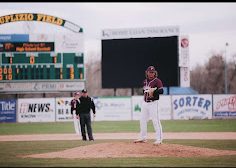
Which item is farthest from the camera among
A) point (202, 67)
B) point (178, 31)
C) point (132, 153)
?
point (202, 67)

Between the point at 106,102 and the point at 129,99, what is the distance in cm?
160

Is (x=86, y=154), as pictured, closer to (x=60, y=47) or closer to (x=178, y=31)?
(x=60, y=47)

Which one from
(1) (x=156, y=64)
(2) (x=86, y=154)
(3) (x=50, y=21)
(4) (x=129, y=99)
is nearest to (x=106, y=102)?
(4) (x=129, y=99)

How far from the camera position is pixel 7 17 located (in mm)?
34844

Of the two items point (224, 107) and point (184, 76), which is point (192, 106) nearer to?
point (224, 107)

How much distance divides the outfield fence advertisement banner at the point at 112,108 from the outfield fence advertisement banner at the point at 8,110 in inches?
225

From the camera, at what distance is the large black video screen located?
3588cm

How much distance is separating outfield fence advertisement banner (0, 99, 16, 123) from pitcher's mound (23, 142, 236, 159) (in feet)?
79.5

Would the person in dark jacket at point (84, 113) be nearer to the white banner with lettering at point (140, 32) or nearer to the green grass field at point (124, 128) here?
the green grass field at point (124, 128)

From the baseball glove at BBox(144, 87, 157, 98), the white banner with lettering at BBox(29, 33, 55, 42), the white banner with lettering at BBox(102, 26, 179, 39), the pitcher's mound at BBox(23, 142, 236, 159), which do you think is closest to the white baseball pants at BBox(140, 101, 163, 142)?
the baseball glove at BBox(144, 87, 157, 98)

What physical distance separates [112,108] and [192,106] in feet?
18.3

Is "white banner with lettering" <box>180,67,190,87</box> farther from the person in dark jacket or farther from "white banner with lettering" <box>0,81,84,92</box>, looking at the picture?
the person in dark jacket

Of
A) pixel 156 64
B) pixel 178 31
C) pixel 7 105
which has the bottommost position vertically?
pixel 7 105

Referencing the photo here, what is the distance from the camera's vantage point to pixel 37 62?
111ft
